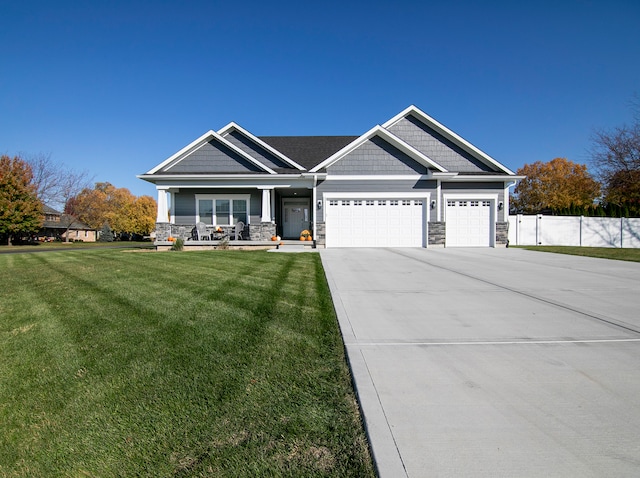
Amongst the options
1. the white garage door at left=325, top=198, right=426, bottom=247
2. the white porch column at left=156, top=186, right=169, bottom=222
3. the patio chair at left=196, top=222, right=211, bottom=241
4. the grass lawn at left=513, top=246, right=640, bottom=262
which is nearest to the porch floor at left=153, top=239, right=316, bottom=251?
the patio chair at left=196, top=222, right=211, bottom=241

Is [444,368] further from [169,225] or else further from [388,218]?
[169,225]

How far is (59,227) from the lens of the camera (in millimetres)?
49000

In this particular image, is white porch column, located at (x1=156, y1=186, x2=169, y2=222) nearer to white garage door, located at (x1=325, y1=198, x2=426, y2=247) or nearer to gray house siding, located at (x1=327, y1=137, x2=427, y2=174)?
white garage door, located at (x1=325, y1=198, x2=426, y2=247)

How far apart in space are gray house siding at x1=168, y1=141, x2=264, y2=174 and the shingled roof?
319cm

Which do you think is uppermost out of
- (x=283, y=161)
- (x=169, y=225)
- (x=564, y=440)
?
(x=283, y=161)

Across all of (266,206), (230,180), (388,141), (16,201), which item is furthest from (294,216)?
(16,201)

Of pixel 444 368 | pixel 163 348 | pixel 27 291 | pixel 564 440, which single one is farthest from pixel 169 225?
pixel 564 440

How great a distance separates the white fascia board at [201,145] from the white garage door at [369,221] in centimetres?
366

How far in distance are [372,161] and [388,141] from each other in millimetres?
1147

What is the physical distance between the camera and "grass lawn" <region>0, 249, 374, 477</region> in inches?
Result: 75.8

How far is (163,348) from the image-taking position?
347 cm

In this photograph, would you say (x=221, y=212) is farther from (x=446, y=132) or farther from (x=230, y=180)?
(x=446, y=132)

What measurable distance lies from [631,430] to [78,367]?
4236 mm

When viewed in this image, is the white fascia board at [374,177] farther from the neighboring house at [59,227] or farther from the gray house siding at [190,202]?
the neighboring house at [59,227]
